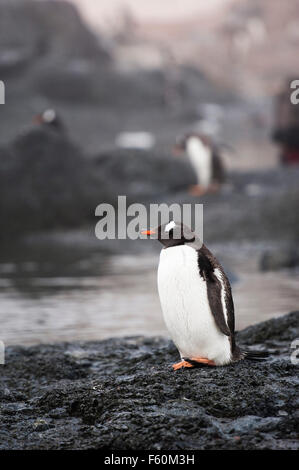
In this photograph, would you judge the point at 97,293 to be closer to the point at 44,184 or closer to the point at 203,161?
the point at 44,184

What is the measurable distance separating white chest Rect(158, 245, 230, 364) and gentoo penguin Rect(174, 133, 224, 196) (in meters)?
10.3

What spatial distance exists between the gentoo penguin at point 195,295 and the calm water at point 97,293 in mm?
2581

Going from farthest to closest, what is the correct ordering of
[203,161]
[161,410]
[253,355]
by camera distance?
[203,161]
[253,355]
[161,410]

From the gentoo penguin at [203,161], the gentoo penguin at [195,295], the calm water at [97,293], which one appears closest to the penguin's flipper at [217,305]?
the gentoo penguin at [195,295]

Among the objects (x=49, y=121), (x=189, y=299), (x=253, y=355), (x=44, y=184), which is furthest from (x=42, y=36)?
(x=189, y=299)

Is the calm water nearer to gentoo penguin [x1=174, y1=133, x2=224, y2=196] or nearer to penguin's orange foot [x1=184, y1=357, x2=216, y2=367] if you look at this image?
penguin's orange foot [x1=184, y1=357, x2=216, y2=367]

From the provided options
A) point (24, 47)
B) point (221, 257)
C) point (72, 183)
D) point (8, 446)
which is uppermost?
point (24, 47)

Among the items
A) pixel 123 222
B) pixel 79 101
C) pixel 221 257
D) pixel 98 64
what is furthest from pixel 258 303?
pixel 98 64

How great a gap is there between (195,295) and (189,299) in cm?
4

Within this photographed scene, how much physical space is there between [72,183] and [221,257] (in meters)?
4.52

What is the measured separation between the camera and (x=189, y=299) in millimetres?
4195
